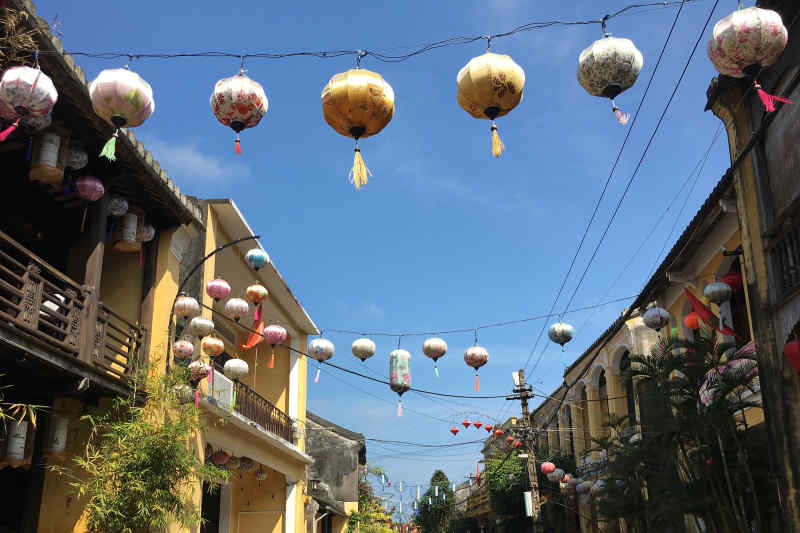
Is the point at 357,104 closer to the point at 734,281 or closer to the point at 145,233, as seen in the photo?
the point at 145,233

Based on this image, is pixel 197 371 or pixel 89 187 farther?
pixel 197 371

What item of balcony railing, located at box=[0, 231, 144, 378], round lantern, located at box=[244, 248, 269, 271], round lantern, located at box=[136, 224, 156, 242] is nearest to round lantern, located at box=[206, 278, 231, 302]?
round lantern, located at box=[244, 248, 269, 271]

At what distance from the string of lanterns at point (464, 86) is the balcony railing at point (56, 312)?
78.2 inches

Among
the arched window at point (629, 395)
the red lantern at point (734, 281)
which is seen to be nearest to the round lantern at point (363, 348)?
the red lantern at point (734, 281)

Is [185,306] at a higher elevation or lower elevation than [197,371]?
higher

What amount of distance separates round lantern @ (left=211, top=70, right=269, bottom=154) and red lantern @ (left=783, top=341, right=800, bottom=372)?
278 inches

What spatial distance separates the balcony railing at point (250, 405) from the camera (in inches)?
547

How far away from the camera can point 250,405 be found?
16.1 meters

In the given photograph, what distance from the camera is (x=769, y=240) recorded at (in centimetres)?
1027

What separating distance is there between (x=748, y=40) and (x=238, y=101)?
449 centimetres

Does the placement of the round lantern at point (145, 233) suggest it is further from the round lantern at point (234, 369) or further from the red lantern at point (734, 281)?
the red lantern at point (734, 281)

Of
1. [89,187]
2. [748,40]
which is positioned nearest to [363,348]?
[89,187]

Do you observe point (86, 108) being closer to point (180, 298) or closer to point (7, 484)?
point (180, 298)

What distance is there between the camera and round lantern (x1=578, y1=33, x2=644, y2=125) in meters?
6.08
